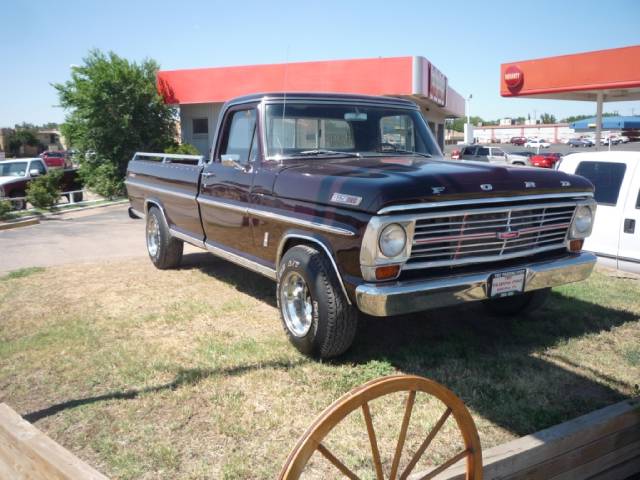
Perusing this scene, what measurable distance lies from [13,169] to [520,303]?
56.1ft

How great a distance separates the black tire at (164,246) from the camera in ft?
A: 24.1

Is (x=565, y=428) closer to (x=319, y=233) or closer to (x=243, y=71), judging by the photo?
(x=319, y=233)

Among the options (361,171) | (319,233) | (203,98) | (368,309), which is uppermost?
(203,98)

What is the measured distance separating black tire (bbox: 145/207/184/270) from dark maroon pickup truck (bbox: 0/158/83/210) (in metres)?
10.2

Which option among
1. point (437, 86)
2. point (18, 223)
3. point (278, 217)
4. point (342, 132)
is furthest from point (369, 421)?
point (437, 86)

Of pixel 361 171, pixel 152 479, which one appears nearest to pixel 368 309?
pixel 361 171

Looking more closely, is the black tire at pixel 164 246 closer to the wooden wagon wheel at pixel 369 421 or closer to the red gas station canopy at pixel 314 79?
the wooden wagon wheel at pixel 369 421

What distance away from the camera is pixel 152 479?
117 inches

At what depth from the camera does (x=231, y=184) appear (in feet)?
18.3

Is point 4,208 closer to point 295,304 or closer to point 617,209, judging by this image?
point 295,304

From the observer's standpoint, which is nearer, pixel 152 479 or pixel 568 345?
pixel 152 479

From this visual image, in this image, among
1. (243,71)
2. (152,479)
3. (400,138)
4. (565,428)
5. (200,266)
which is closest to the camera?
(152,479)

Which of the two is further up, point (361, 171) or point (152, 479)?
point (361, 171)

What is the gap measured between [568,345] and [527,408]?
1.34 m
